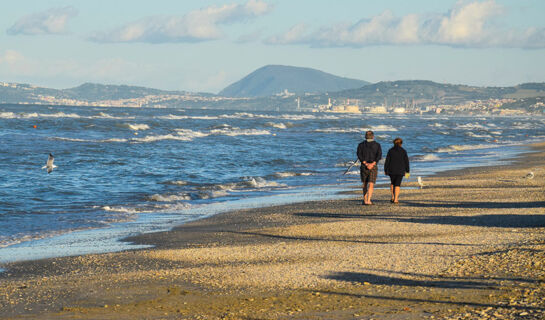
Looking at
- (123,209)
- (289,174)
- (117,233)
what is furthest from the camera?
(289,174)

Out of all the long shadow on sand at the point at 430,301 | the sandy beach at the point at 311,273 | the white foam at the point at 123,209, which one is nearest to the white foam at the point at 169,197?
the white foam at the point at 123,209

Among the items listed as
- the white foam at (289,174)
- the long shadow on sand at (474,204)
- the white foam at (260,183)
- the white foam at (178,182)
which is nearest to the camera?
the long shadow on sand at (474,204)

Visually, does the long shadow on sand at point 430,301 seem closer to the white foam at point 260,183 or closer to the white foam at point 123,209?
the white foam at point 123,209

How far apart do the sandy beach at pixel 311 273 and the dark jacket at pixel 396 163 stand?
2.24 m

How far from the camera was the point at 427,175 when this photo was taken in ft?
79.9

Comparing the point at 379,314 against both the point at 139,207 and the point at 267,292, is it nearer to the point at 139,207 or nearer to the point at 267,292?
the point at 267,292

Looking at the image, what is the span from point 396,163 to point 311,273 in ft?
26.5

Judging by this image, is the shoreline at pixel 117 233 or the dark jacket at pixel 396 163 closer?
the shoreline at pixel 117 233

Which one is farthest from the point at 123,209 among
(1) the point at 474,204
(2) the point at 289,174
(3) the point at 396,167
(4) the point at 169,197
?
(2) the point at 289,174

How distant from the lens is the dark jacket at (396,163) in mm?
16000

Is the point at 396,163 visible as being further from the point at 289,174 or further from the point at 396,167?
the point at 289,174

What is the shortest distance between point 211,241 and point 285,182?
12.3 metres

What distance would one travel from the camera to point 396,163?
16.0 m

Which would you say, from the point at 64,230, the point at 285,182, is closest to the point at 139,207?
the point at 64,230
